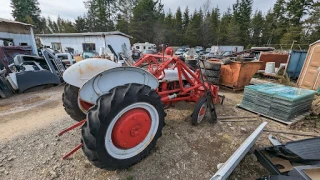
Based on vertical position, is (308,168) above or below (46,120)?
above

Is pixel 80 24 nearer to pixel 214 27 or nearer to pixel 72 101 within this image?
pixel 214 27

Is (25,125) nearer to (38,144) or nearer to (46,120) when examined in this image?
(46,120)

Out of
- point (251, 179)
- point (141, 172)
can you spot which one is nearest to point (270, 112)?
point (251, 179)

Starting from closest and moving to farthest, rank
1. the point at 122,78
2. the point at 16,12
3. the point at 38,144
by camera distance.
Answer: the point at 122,78, the point at 38,144, the point at 16,12

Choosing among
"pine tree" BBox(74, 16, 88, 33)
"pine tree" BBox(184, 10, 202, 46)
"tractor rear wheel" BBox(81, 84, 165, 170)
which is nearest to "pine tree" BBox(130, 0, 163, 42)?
"pine tree" BBox(184, 10, 202, 46)

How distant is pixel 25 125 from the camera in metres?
3.29

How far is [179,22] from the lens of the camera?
1736 inches

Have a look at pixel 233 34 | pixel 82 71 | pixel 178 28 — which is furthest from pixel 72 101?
pixel 178 28

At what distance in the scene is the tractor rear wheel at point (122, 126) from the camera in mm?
1569

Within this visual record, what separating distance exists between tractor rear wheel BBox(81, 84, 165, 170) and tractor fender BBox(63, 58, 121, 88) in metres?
0.94

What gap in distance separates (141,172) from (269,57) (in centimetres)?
1083

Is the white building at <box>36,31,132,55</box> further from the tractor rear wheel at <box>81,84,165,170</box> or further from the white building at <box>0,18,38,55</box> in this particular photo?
the tractor rear wheel at <box>81,84,165,170</box>

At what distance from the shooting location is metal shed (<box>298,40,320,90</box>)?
219 inches

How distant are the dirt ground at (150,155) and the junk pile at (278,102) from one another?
26 cm
